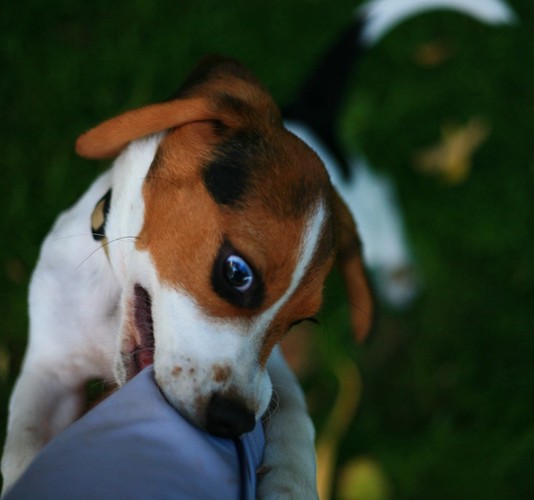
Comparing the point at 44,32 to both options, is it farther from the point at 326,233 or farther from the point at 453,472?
the point at 453,472

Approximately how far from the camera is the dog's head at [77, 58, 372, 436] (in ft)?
6.41

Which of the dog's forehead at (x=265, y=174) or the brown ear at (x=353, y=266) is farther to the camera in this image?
the brown ear at (x=353, y=266)

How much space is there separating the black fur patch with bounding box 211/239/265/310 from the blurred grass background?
5.71ft

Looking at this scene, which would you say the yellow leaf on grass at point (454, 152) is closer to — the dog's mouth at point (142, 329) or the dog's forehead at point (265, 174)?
the dog's forehead at point (265, 174)

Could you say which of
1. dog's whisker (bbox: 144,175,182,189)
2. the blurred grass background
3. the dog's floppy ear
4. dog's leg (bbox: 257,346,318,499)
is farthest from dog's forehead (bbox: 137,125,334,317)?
the blurred grass background

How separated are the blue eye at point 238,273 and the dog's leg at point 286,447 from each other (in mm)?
649

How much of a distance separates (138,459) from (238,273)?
672 millimetres

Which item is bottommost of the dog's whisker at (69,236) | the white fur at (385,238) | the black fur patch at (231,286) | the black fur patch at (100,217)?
the white fur at (385,238)

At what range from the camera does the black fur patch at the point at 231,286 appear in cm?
199

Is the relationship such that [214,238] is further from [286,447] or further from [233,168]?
[286,447]

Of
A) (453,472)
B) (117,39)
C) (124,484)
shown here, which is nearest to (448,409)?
(453,472)

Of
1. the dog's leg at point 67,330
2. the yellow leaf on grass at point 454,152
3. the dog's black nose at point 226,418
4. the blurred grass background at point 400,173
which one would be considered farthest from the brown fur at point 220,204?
the yellow leaf on grass at point 454,152

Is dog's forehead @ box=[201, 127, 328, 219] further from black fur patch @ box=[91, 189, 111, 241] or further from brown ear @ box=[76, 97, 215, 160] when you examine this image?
black fur patch @ box=[91, 189, 111, 241]

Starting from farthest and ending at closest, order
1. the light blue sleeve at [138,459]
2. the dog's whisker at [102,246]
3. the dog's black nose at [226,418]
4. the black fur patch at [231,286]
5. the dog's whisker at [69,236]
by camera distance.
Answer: the dog's whisker at [69,236] < the dog's whisker at [102,246] < the black fur patch at [231,286] < the dog's black nose at [226,418] < the light blue sleeve at [138,459]
